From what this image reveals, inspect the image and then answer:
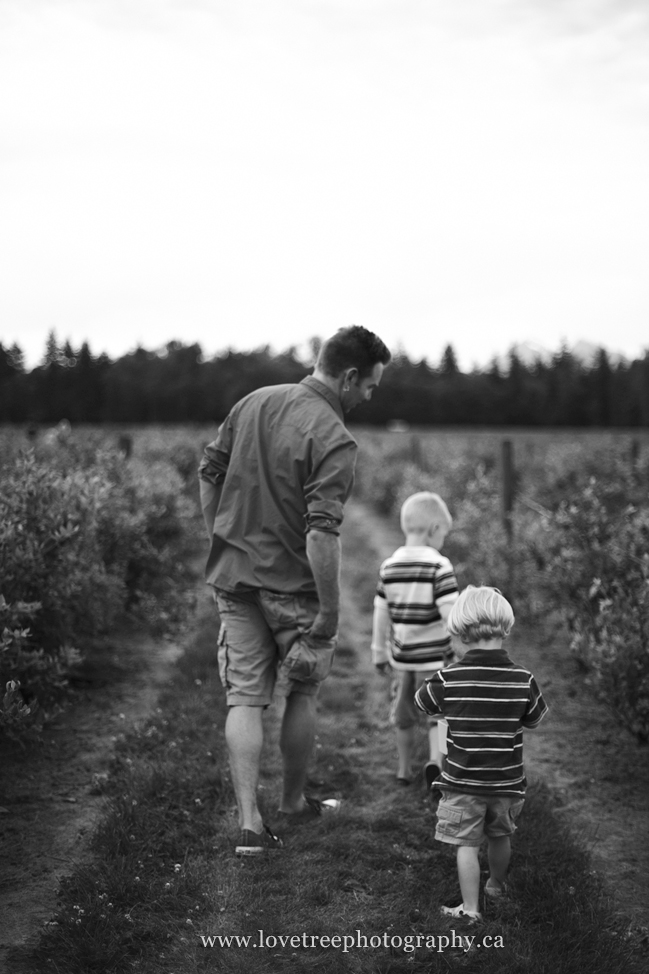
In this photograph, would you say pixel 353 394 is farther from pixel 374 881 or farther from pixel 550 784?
pixel 550 784

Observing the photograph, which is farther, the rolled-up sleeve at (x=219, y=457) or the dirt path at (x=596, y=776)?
the rolled-up sleeve at (x=219, y=457)

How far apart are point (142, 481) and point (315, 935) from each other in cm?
533

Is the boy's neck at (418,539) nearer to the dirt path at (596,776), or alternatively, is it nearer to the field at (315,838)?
the field at (315,838)

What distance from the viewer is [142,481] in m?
7.50

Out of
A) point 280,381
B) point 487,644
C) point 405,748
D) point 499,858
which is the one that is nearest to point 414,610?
point 405,748

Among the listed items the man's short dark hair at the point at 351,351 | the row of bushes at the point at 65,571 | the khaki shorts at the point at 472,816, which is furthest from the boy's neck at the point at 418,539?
the row of bushes at the point at 65,571

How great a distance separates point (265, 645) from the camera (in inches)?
135

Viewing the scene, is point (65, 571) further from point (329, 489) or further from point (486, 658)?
point (486, 658)

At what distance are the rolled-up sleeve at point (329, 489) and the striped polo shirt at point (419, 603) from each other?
808 mm

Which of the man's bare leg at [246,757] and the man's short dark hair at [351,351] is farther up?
the man's short dark hair at [351,351]

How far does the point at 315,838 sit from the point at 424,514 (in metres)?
1.52

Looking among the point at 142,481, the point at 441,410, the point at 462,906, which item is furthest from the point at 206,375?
the point at 441,410

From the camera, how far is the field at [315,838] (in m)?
2.58

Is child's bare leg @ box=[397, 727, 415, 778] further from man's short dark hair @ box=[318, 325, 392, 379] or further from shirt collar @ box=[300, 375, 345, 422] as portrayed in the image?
man's short dark hair @ box=[318, 325, 392, 379]
